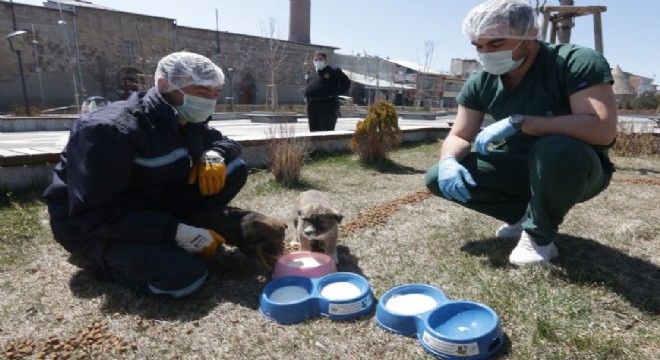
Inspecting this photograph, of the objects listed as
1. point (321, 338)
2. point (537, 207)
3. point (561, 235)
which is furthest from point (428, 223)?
point (321, 338)

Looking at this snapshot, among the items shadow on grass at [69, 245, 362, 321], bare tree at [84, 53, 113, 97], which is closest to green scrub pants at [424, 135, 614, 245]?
shadow on grass at [69, 245, 362, 321]

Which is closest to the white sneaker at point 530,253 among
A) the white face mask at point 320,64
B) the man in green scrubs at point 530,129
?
the man in green scrubs at point 530,129

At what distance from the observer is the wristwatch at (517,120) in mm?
2514

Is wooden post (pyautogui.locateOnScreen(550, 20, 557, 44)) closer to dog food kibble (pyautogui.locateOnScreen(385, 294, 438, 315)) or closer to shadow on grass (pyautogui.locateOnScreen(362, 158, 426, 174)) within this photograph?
shadow on grass (pyautogui.locateOnScreen(362, 158, 426, 174))

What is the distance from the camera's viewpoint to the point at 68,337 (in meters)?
2.01

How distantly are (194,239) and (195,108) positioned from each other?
2.51ft

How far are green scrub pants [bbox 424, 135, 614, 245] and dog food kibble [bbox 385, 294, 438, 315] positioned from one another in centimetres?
81

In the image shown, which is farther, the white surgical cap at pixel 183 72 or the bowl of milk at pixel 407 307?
the white surgical cap at pixel 183 72

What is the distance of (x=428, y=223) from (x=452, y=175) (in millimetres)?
1070

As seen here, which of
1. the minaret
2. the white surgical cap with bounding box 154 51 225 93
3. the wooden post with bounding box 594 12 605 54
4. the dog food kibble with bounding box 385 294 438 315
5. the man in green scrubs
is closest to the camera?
the dog food kibble with bounding box 385 294 438 315

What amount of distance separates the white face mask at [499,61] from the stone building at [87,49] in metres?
23.0

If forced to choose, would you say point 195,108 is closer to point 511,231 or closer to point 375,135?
point 511,231

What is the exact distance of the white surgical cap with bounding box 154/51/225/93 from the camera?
2.47m

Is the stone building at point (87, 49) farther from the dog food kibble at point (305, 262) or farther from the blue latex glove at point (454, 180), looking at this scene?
the blue latex glove at point (454, 180)
